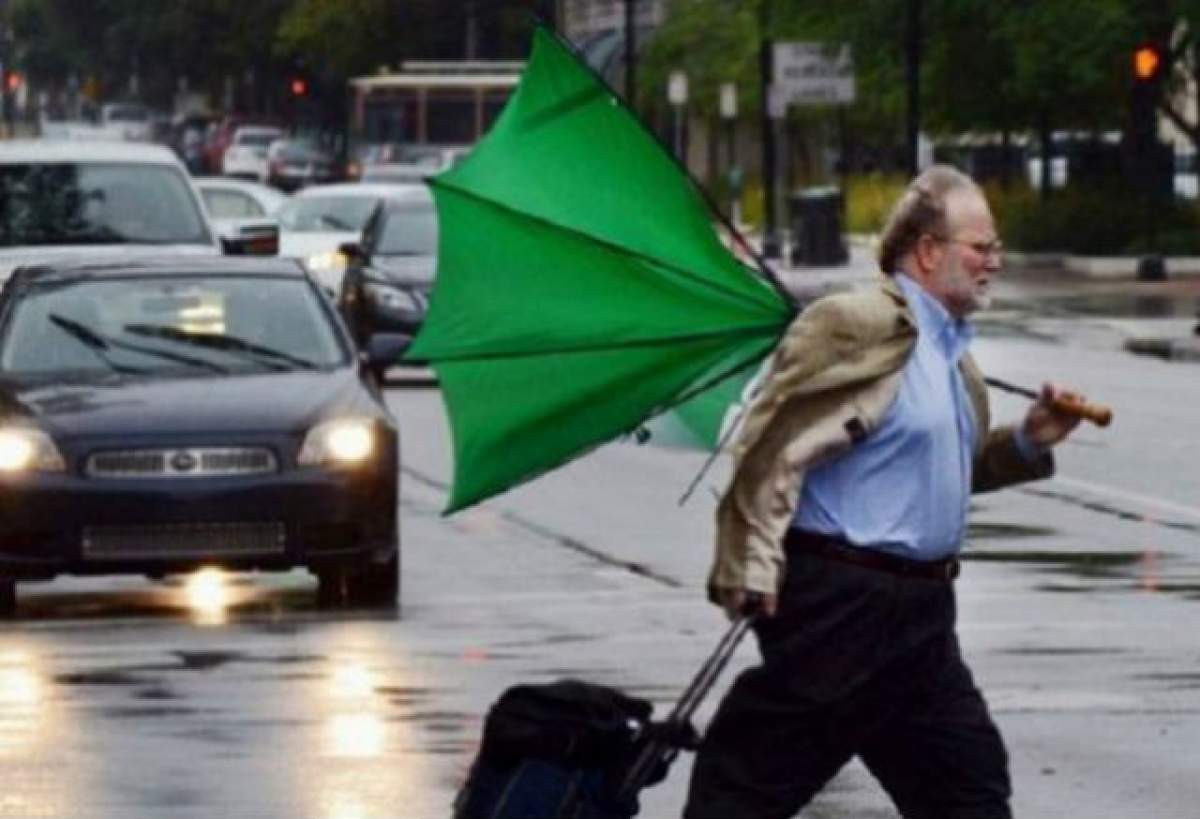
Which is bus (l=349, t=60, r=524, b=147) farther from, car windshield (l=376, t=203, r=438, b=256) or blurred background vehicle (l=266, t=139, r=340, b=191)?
car windshield (l=376, t=203, r=438, b=256)

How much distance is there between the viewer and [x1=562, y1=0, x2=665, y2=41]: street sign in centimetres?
11525

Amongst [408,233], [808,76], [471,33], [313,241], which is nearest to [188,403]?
[408,233]

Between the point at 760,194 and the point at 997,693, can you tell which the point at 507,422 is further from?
the point at 760,194

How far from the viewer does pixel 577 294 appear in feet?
33.1

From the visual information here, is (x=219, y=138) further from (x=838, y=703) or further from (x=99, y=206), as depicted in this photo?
(x=838, y=703)

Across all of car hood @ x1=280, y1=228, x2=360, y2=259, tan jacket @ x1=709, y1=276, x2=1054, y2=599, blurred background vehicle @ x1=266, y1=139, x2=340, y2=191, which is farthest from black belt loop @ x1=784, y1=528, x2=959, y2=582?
blurred background vehicle @ x1=266, y1=139, x2=340, y2=191

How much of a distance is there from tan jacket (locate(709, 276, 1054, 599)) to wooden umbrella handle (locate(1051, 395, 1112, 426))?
0.31m

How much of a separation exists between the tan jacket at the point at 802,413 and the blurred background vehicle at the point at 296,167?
93251 mm

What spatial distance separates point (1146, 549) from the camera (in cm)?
2139

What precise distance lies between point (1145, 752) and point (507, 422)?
4.03m

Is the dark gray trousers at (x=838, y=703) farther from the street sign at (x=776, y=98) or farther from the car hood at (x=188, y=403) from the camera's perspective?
the street sign at (x=776, y=98)

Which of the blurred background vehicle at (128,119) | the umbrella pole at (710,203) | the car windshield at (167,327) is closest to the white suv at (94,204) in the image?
the car windshield at (167,327)

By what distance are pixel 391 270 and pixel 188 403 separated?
2022 cm

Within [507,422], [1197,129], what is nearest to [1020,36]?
[1197,129]
